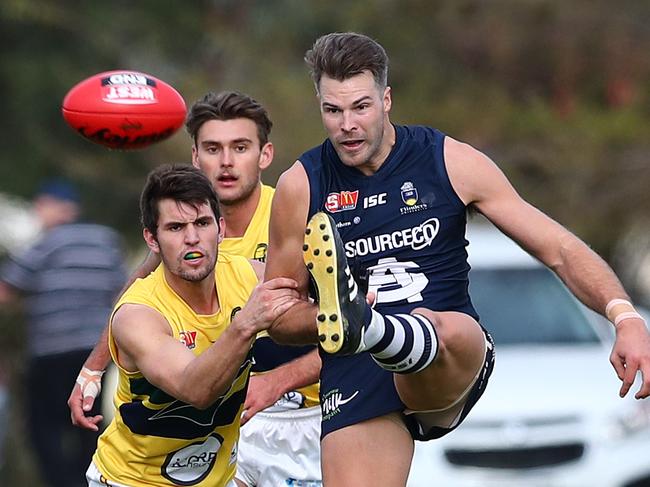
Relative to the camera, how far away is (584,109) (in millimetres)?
15516

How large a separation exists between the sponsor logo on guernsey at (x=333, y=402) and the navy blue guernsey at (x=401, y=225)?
0.38 metres

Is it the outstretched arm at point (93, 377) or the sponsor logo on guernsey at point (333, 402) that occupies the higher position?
the outstretched arm at point (93, 377)

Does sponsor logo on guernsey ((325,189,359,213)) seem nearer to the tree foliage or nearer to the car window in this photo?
the car window

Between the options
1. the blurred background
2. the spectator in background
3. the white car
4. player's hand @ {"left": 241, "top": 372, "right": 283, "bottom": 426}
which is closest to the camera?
player's hand @ {"left": 241, "top": 372, "right": 283, "bottom": 426}

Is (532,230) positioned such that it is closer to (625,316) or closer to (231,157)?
(625,316)

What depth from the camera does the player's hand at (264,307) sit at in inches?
223

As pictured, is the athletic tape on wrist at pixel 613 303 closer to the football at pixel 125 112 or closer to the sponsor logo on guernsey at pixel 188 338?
the sponsor logo on guernsey at pixel 188 338

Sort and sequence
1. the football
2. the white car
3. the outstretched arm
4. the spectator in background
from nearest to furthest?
the outstretched arm < the football < the white car < the spectator in background

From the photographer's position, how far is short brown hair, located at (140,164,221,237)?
6312 mm

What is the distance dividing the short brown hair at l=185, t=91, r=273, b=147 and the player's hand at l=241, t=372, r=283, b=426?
1175 millimetres

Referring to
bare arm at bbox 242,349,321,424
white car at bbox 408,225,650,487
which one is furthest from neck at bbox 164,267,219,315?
white car at bbox 408,225,650,487

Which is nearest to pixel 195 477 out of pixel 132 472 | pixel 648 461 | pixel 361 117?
pixel 132 472

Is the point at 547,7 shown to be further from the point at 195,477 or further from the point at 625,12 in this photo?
the point at 195,477

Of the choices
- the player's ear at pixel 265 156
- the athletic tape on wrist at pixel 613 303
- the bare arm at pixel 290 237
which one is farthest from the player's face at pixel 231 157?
the athletic tape on wrist at pixel 613 303
